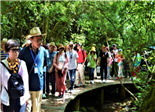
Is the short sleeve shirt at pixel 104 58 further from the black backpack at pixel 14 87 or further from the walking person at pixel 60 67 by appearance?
the black backpack at pixel 14 87

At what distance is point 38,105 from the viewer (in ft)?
12.0

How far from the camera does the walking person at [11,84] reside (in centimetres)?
263

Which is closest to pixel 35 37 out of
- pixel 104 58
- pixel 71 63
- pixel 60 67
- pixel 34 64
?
pixel 34 64

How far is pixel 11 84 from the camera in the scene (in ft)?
8.63

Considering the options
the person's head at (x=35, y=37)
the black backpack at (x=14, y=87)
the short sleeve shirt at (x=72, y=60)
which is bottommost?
the black backpack at (x=14, y=87)

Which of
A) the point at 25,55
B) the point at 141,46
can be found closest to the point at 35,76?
the point at 25,55

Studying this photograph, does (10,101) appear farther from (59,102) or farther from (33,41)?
(59,102)

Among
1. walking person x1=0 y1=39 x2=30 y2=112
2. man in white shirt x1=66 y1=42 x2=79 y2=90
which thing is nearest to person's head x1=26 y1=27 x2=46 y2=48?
walking person x1=0 y1=39 x2=30 y2=112

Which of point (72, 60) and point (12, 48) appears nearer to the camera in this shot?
point (12, 48)

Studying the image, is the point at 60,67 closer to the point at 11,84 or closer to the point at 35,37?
the point at 35,37

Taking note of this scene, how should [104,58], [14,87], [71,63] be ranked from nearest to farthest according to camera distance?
[14,87] → [71,63] → [104,58]

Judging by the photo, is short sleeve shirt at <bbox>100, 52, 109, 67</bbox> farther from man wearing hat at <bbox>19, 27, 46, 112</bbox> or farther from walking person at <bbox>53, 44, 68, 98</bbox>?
man wearing hat at <bbox>19, 27, 46, 112</bbox>

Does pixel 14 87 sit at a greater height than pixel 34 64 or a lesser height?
lesser

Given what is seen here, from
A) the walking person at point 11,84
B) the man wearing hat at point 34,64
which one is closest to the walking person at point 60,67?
the man wearing hat at point 34,64
